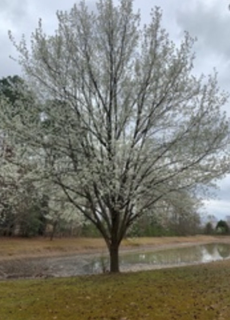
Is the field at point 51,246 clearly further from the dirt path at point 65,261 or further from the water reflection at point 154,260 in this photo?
the water reflection at point 154,260

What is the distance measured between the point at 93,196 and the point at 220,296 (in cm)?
639

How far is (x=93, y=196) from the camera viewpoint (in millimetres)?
14477

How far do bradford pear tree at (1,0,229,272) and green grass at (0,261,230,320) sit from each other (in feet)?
10.3

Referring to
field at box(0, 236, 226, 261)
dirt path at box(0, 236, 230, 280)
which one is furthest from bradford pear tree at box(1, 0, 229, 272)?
field at box(0, 236, 226, 261)

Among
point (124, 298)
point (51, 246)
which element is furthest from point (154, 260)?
point (124, 298)

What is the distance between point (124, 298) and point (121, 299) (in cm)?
13

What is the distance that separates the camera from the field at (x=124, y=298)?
7738 millimetres

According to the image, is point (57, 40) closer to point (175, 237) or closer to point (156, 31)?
point (156, 31)

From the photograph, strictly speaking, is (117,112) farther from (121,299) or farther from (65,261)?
(65,261)

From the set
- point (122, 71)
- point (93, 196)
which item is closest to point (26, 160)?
point (93, 196)

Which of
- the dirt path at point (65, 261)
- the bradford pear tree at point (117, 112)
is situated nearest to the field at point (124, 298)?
the bradford pear tree at point (117, 112)

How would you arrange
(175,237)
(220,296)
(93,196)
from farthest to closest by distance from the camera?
(175,237)
(93,196)
(220,296)

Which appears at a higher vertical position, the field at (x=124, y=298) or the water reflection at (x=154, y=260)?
the water reflection at (x=154, y=260)

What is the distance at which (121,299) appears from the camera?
911 centimetres
